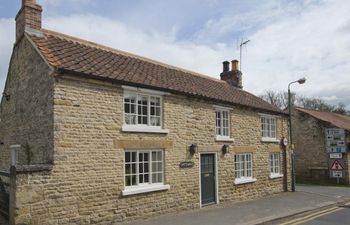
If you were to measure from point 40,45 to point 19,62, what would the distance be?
2.19m

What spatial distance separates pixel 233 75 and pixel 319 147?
989 cm

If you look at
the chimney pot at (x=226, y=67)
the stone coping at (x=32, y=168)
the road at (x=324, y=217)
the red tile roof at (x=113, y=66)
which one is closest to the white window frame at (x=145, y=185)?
the red tile roof at (x=113, y=66)

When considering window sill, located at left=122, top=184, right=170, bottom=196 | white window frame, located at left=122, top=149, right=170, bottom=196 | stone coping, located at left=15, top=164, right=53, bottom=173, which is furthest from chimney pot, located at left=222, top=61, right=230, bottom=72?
stone coping, located at left=15, top=164, right=53, bottom=173

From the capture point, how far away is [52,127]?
989cm

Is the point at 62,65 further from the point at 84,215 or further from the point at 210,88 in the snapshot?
the point at 210,88

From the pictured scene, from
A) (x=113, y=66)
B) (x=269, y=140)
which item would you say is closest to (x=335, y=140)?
(x=269, y=140)

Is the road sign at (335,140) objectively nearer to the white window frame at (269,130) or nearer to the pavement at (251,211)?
the pavement at (251,211)

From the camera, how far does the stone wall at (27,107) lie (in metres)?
10.3

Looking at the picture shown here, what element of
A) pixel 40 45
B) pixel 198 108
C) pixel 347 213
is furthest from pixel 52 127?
pixel 347 213

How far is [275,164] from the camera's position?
66.2 feet

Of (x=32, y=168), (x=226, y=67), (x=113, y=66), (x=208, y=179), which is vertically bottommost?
(x=208, y=179)

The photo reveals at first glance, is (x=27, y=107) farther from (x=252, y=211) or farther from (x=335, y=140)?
(x=335, y=140)

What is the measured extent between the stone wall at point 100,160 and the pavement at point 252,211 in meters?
0.81

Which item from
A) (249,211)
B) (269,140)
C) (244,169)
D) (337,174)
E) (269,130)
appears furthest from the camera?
(337,174)
